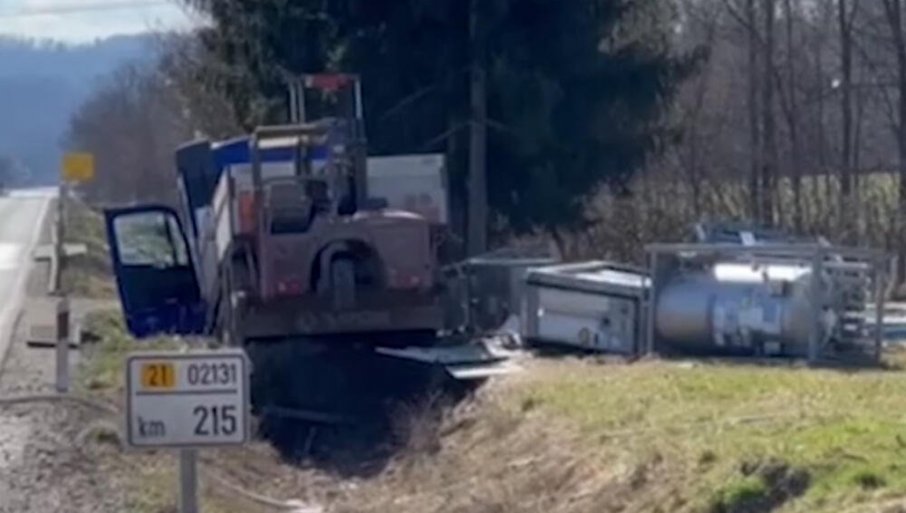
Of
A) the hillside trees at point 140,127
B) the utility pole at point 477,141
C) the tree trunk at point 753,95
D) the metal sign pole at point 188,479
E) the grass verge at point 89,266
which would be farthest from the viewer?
the hillside trees at point 140,127

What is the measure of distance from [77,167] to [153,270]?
43.9 ft

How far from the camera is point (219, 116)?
46938 millimetres

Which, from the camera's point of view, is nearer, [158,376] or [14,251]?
[158,376]

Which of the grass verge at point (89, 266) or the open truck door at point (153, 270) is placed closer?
the open truck door at point (153, 270)

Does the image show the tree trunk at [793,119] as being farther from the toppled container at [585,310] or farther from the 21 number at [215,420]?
the 21 number at [215,420]

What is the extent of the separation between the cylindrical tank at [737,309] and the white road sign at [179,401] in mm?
13728

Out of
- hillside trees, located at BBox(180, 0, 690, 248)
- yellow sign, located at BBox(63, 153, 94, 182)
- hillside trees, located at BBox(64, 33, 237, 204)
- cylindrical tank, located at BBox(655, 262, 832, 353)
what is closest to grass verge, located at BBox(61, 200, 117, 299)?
yellow sign, located at BBox(63, 153, 94, 182)

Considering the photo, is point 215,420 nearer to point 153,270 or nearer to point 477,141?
point 153,270

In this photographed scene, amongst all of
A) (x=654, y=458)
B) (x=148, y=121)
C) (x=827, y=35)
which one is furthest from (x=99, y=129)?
(x=654, y=458)

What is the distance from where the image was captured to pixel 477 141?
115ft

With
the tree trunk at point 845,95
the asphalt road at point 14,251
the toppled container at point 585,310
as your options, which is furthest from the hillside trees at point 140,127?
the toppled container at point 585,310

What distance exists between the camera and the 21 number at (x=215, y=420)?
29.3ft

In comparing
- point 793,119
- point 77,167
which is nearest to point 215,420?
point 77,167

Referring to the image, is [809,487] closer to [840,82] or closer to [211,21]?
[211,21]
